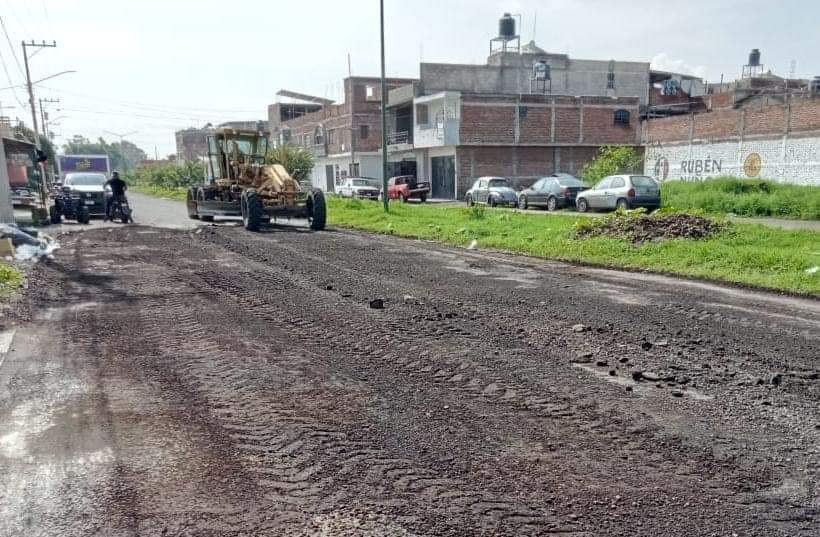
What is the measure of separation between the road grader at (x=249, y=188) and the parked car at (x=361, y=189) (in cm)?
1844

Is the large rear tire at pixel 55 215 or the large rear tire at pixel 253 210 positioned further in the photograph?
the large rear tire at pixel 55 215

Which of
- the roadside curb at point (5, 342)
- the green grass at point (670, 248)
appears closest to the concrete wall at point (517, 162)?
the green grass at point (670, 248)

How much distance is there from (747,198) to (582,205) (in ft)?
19.1

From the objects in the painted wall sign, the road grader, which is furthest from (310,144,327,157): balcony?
the painted wall sign

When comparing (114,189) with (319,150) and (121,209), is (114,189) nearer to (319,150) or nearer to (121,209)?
(121,209)

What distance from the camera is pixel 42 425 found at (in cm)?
462

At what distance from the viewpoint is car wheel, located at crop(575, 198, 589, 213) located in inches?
969

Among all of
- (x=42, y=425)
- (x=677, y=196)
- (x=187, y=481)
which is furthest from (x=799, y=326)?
(x=677, y=196)

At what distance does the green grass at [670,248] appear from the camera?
1036 centimetres

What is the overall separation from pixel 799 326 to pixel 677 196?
64.1ft

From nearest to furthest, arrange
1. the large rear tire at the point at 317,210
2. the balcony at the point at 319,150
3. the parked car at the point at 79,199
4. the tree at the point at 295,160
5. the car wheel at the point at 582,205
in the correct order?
the large rear tire at the point at 317,210, the parked car at the point at 79,199, the car wheel at the point at 582,205, the tree at the point at 295,160, the balcony at the point at 319,150

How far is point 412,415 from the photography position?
4.65 meters

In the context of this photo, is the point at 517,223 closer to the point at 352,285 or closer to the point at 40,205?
the point at 352,285

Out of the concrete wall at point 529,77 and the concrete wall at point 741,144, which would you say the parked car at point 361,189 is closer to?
the concrete wall at point 529,77
